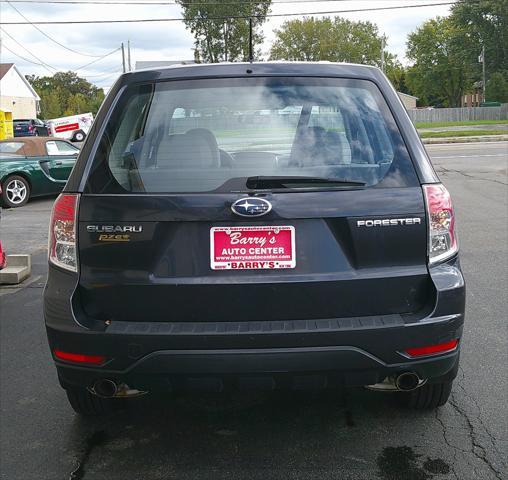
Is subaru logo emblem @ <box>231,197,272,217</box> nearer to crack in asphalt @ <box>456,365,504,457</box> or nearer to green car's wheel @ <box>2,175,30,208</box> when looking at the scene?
crack in asphalt @ <box>456,365,504,457</box>

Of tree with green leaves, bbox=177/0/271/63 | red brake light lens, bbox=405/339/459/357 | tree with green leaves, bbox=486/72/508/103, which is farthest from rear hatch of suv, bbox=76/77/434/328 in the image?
tree with green leaves, bbox=486/72/508/103

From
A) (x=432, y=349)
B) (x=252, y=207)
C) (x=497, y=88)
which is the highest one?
(x=252, y=207)

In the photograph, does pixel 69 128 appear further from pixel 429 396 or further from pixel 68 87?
pixel 68 87

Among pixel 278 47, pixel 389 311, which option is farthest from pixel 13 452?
pixel 278 47

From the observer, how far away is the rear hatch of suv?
8.66 ft

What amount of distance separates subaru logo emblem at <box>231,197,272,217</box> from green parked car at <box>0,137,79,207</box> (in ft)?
38.8

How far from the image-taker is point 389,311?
2695 mm

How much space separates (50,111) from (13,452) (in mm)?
83793

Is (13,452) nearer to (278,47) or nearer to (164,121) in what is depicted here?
(164,121)

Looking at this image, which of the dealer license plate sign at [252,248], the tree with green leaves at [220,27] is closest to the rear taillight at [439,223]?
the dealer license plate sign at [252,248]

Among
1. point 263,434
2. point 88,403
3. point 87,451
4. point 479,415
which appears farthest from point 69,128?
point 479,415

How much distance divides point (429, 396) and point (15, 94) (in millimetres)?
75383

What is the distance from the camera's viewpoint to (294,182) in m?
2.69

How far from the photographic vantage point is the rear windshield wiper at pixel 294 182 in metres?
2.68
